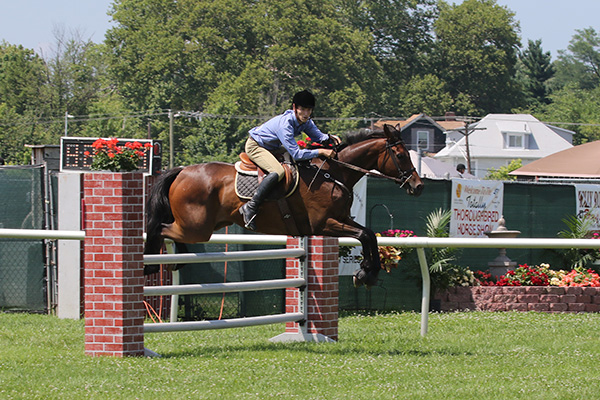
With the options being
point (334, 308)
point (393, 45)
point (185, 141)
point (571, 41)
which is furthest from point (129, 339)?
A: point (571, 41)

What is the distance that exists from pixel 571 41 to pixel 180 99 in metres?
109

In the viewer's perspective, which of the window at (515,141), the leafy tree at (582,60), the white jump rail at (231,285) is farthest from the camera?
the leafy tree at (582,60)

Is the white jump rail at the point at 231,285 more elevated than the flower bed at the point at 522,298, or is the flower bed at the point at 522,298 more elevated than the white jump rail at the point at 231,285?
the white jump rail at the point at 231,285

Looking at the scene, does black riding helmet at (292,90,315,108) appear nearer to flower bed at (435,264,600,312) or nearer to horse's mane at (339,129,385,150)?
horse's mane at (339,129,385,150)

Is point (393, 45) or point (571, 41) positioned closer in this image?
point (393, 45)

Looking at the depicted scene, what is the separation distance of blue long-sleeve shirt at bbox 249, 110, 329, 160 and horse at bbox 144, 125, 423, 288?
0.27 metres

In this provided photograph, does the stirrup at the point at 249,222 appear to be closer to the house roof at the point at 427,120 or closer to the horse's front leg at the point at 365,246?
the horse's front leg at the point at 365,246

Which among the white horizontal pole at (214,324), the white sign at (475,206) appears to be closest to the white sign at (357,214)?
the white sign at (475,206)

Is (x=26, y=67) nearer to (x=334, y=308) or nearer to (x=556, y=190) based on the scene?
(x=556, y=190)

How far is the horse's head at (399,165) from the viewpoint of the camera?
32.4 feet

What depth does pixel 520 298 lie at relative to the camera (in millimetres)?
14453

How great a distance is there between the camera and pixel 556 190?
18250 mm

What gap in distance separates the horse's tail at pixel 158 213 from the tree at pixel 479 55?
106777 mm

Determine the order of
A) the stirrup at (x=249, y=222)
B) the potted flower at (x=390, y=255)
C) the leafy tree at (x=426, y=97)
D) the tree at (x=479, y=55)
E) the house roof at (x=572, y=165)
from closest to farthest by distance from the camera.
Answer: the stirrup at (x=249, y=222)
the potted flower at (x=390, y=255)
the house roof at (x=572, y=165)
the leafy tree at (x=426, y=97)
the tree at (x=479, y=55)
